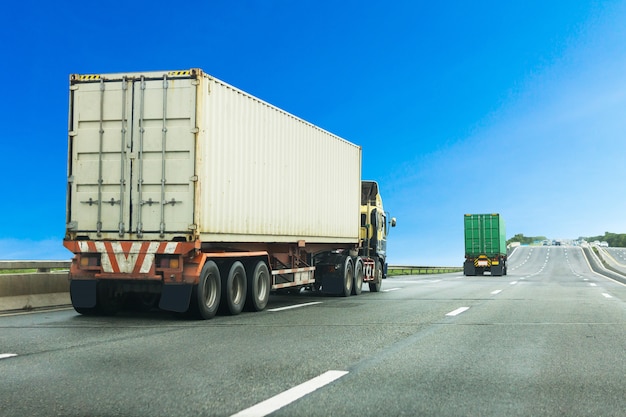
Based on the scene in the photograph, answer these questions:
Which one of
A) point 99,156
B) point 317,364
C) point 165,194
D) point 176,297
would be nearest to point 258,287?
point 176,297

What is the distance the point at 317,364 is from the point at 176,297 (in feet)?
15.6

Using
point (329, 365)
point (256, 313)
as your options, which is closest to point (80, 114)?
point (256, 313)

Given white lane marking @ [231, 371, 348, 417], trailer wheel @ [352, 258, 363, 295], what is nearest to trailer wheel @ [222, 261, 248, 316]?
white lane marking @ [231, 371, 348, 417]

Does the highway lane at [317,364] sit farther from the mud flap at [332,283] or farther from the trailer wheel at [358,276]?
the trailer wheel at [358,276]

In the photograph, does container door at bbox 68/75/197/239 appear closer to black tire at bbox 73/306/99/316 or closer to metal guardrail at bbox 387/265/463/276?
black tire at bbox 73/306/99/316

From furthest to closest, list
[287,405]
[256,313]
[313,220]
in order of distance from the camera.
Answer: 1. [313,220]
2. [256,313]
3. [287,405]

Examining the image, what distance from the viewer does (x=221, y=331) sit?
358 inches

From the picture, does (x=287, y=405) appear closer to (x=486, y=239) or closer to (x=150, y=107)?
(x=150, y=107)

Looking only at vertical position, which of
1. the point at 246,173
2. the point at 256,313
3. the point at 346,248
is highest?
the point at 246,173

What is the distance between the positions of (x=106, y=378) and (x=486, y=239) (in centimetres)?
4128

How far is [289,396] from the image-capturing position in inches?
193

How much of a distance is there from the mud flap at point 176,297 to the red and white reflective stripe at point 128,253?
0.52 m

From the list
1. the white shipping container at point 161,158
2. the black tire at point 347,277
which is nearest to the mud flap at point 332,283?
the black tire at point 347,277

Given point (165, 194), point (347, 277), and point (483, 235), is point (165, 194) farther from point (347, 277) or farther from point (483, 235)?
point (483, 235)
